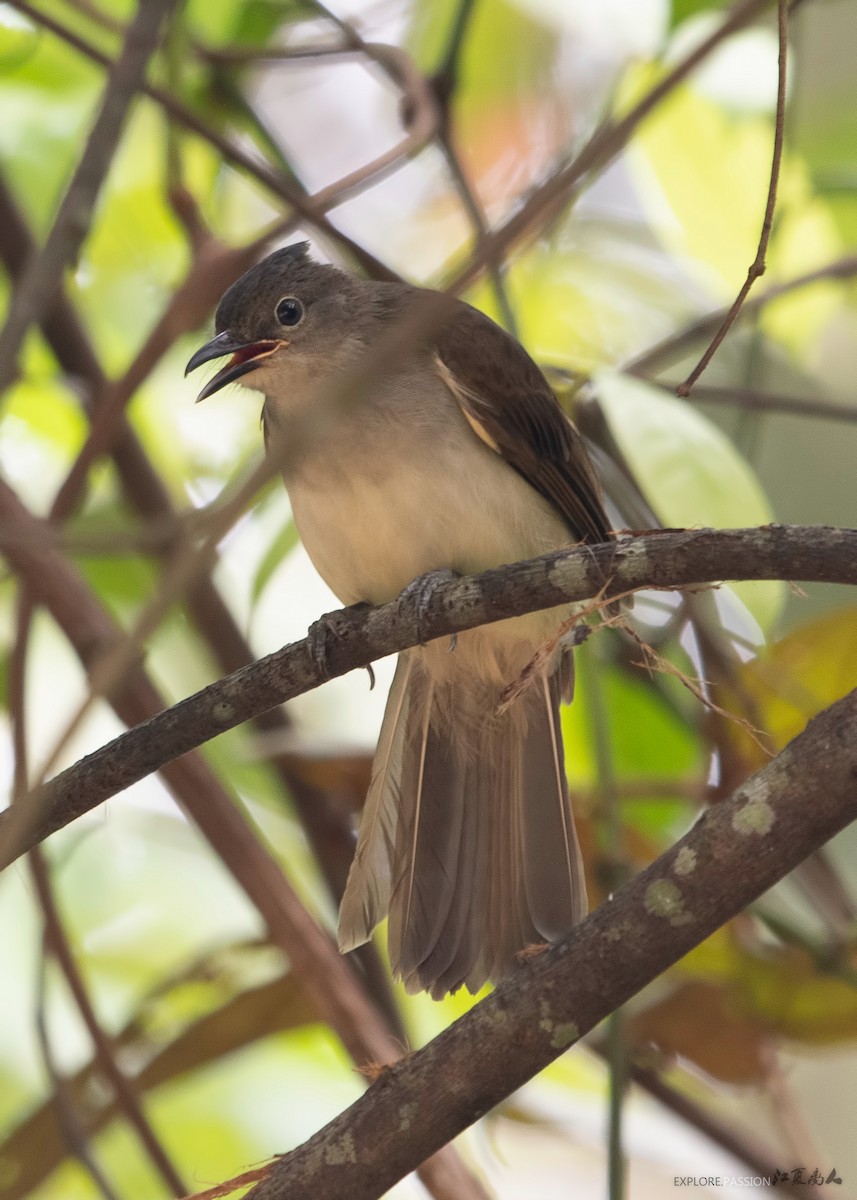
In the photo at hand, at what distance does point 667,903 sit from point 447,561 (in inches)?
43.0

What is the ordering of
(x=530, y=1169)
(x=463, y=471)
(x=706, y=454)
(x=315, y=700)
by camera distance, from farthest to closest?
1. (x=530, y=1169)
2. (x=315, y=700)
3. (x=463, y=471)
4. (x=706, y=454)

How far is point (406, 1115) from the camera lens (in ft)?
5.08

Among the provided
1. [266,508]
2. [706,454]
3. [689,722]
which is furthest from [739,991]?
[266,508]

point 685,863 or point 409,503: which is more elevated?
point 409,503

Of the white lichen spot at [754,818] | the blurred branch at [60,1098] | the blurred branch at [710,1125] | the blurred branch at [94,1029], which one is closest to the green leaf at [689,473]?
the white lichen spot at [754,818]

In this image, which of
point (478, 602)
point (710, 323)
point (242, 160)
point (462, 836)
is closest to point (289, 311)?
point (242, 160)

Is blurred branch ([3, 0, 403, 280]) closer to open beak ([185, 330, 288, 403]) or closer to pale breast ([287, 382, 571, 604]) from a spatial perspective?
open beak ([185, 330, 288, 403])

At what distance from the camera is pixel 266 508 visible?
120 inches

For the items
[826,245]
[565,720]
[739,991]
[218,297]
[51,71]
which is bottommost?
[739,991]

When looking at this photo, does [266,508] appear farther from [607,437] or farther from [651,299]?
[651,299]

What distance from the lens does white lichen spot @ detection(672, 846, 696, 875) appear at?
60.5 inches

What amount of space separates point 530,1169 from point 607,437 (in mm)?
2101

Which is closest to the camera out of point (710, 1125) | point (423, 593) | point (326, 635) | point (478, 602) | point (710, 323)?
point (478, 602)

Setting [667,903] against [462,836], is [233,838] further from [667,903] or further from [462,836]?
[667,903]
